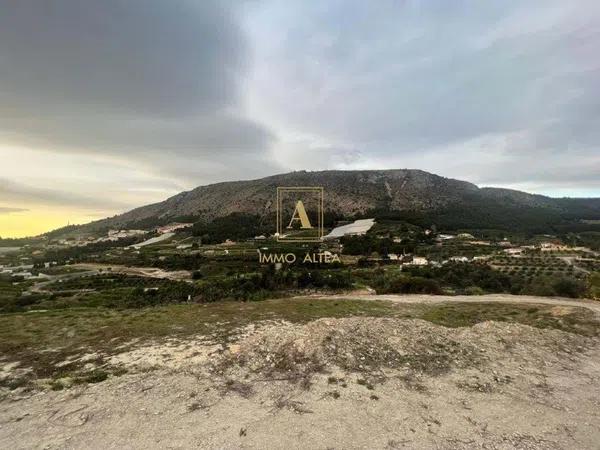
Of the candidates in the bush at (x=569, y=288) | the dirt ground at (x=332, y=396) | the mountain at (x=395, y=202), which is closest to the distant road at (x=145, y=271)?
the bush at (x=569, y=288)

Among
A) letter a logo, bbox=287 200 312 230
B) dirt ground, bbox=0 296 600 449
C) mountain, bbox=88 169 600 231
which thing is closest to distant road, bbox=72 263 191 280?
letter a logo, bbox=287 200 312 230

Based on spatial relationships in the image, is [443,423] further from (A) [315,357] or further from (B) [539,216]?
(B) [539,216]

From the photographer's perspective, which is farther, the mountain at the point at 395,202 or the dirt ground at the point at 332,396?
the mountain at the point at 395,202

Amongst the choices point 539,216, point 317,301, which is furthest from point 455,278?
point 539,216

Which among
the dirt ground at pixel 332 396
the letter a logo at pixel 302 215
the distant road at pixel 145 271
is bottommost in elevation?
the distant road at pixel 145 271

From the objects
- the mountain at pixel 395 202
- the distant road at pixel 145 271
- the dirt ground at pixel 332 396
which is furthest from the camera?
the mountain at pixel 395 202

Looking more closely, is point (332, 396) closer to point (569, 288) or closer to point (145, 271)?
point (569, 288)

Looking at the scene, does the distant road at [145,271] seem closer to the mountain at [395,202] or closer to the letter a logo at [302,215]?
the letter a logo at [302,215]
